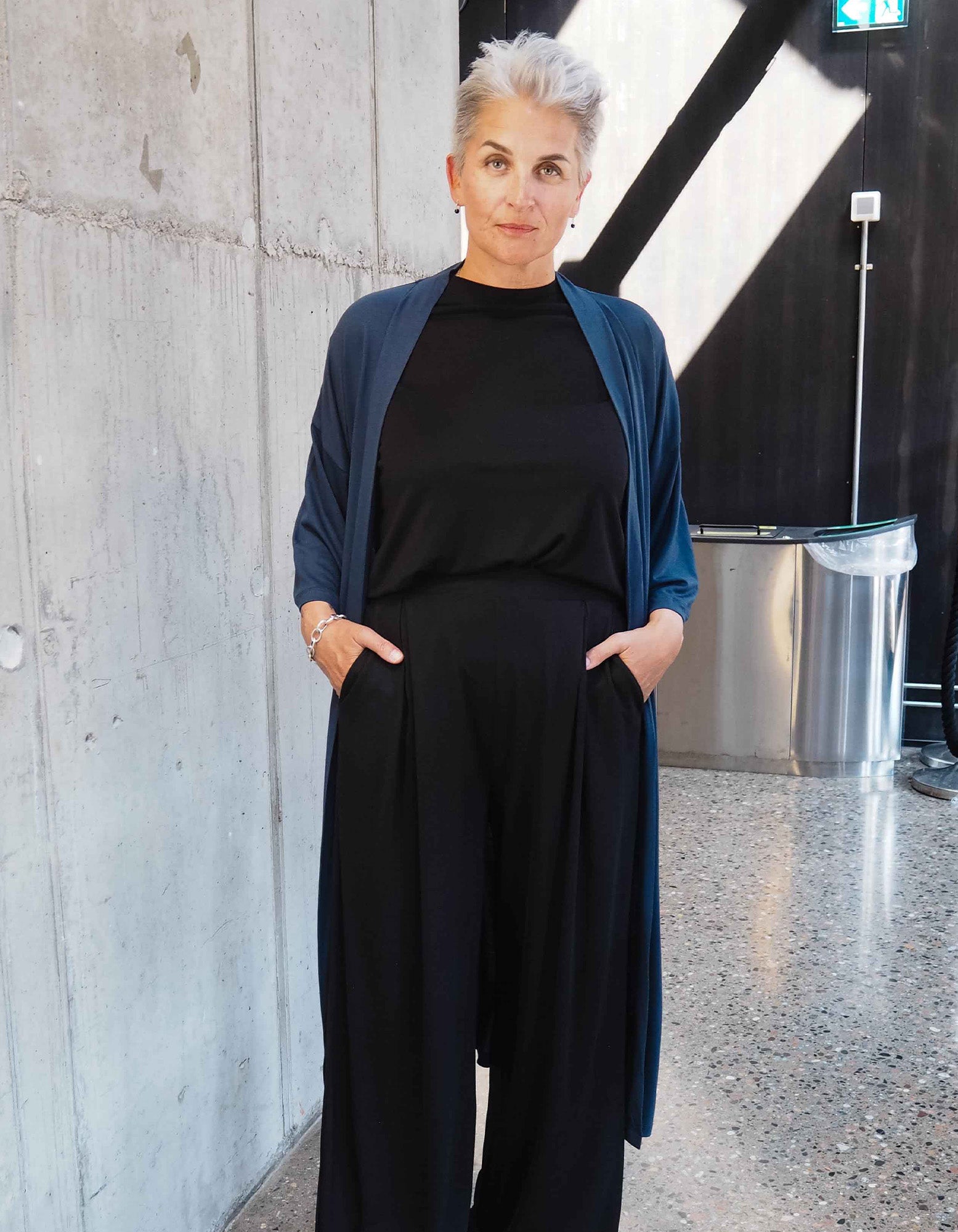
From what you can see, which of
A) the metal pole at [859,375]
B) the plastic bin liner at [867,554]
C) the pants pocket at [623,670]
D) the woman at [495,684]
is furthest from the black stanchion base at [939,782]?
the pants pocket at [623,670]

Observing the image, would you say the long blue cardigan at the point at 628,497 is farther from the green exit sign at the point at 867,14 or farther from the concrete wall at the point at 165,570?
the green exit sign at the point at 867,14

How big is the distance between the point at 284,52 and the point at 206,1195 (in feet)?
5.90

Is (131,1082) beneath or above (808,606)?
beneath

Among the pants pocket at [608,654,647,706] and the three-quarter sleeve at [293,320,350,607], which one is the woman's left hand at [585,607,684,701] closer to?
the pants pocket at [608,654,647,706]

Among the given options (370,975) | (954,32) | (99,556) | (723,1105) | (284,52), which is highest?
(954,32)

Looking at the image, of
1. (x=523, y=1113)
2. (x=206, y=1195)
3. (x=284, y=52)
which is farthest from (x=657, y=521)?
(x=206, y=1195)

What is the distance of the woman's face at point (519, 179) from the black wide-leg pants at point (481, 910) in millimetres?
415

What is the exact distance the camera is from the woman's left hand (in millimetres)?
1504

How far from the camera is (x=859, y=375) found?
15.2 feet

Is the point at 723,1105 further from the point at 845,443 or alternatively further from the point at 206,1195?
the point at 845,443

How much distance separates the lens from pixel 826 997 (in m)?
2.72

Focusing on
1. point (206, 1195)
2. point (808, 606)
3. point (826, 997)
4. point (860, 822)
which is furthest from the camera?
point (808, 606)

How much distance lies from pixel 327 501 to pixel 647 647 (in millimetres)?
466

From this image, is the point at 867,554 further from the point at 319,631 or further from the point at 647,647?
the point at 319,631
